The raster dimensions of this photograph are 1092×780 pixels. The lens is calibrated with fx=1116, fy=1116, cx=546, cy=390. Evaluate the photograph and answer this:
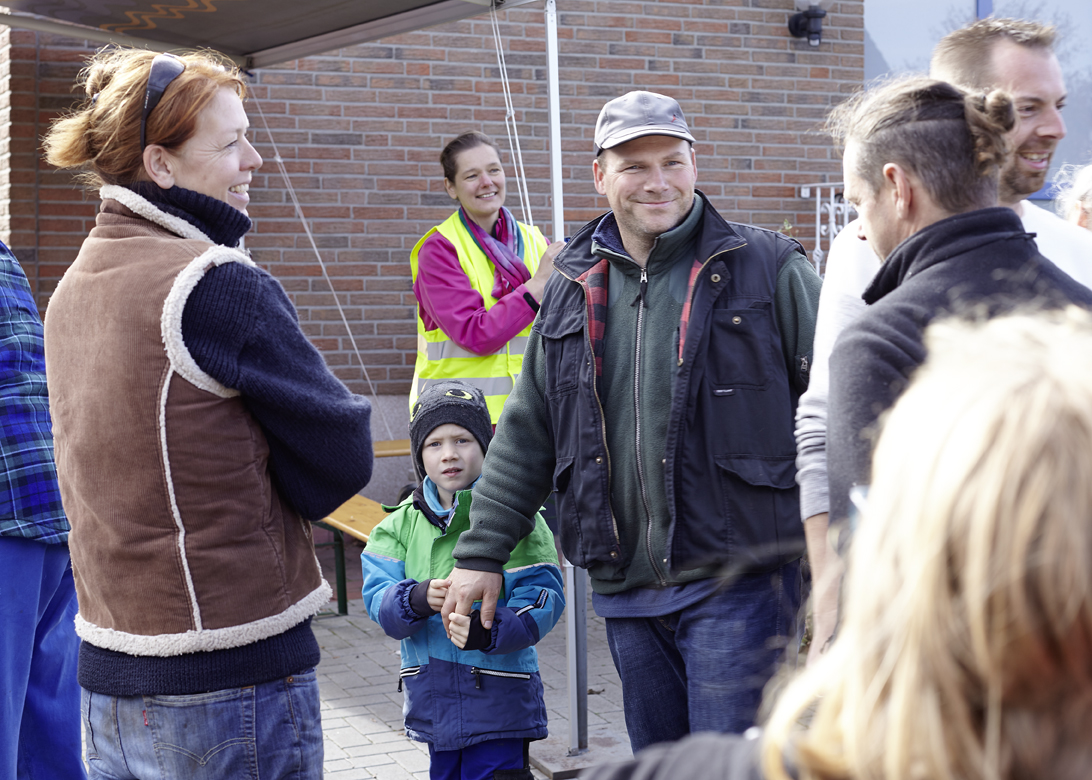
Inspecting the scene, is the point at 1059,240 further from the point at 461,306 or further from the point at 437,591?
the point at 461,306

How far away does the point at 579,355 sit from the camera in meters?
2.69

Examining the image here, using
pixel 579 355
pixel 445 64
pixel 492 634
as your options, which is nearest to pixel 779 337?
pixel 579 355

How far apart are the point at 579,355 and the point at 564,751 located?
1.99 m

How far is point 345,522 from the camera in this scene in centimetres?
562

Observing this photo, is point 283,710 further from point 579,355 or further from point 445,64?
point 445,64

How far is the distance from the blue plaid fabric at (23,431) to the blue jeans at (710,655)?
152 cm

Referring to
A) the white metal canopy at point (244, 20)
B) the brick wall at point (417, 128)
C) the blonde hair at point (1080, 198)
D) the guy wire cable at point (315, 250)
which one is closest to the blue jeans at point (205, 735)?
the blonde hair at point (1080, 198)

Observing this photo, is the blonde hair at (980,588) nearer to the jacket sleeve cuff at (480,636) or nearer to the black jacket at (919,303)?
the black jacket at (919,303)

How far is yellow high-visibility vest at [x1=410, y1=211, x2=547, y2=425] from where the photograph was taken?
4.73 metres

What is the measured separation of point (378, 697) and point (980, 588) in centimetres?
447

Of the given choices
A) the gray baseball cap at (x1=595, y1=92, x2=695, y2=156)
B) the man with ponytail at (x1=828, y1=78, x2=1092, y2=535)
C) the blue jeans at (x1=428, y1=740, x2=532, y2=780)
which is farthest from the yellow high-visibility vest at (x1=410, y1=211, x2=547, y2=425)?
the man with ponytail at (x1=828, y1=78, x2=1092, y2=535)

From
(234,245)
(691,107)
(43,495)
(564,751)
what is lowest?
(564,751)

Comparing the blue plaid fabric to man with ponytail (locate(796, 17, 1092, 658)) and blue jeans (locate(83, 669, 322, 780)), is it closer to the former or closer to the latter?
blue jeans (locate(83, 669, 322, 780))

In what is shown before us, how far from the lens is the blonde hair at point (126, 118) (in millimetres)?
2105
